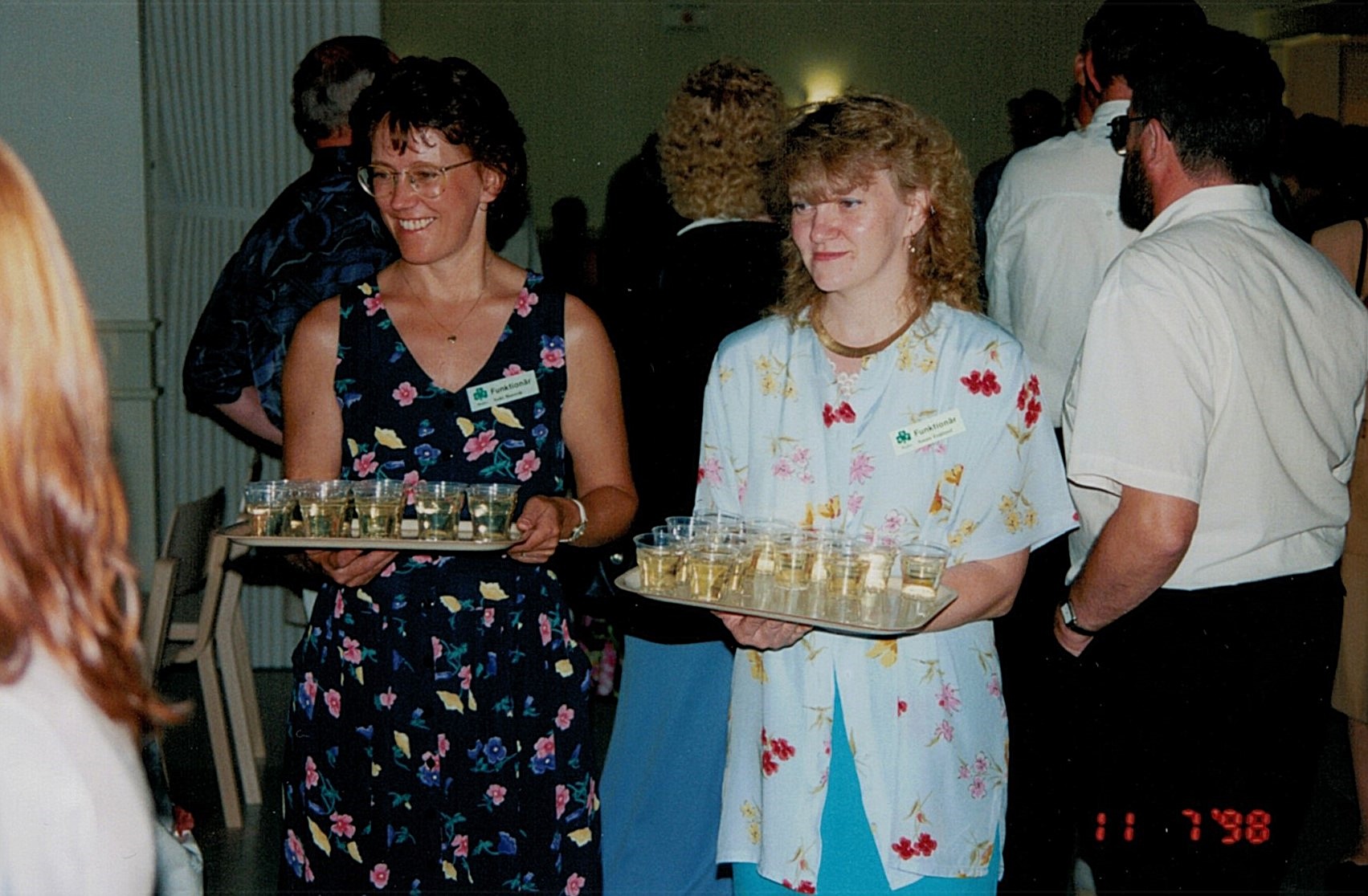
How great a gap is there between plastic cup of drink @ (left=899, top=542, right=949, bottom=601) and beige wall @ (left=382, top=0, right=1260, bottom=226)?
5643mm

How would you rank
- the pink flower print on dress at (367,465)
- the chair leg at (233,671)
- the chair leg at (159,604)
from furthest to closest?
1. the chair leg at (233,671)
2. the chair leg at (159,604)
3. the pink flower print on dress at (367,465)

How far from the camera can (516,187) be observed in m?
2.67

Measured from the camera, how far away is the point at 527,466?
254 cm

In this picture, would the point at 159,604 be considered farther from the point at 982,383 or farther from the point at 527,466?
the point at 982,383

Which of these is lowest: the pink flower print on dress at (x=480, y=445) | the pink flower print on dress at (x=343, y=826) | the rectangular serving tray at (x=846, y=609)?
the pink flower print on dress at (x=343, y=826)

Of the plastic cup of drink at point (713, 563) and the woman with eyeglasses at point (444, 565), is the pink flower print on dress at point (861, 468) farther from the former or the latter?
the woman with eyeglasses at point (444, 565)

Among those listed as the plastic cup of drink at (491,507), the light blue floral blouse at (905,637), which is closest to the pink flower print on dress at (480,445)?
the plastic cup of drink at (491,507)

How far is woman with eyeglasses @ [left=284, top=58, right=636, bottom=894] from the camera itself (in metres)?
2.43

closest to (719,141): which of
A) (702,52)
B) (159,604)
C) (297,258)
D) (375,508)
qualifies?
(297,258)

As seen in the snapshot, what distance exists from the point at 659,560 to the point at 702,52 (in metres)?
5.94

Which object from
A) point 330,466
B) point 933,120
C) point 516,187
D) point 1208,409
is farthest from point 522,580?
point 1208,409

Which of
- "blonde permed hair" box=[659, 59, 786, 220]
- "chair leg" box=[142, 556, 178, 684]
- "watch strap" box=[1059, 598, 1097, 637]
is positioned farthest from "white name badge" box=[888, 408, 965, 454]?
"chair leg" box=[142, 556, 178, 684]

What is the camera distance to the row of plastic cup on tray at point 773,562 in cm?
213

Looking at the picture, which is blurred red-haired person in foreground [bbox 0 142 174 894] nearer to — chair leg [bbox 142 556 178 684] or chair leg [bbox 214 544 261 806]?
chair leg [bbox 142 556 178 684]
